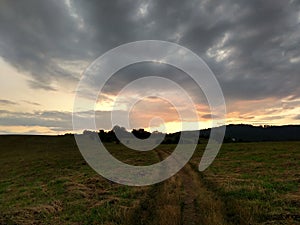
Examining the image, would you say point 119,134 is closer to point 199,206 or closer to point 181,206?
point 181,206

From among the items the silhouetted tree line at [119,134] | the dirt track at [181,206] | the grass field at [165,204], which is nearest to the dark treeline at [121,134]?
the silhouetted tree line at [119,134]

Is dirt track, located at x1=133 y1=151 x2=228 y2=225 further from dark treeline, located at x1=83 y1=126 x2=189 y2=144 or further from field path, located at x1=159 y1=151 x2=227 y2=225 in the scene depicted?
dark treeline, located at x1=83 y1=126 x2=189 y2=144

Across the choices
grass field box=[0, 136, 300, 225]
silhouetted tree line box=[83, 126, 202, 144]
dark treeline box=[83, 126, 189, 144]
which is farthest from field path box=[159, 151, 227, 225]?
Answer: dark treeline box=[83, 126, 189, 144]

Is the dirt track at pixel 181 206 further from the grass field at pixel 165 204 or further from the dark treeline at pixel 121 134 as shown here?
the dark treeline at pixel 121 134

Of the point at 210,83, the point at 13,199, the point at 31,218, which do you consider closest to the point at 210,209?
the point at 31,218

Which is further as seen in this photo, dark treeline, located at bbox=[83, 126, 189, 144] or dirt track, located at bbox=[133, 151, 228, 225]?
dark treeline, located at bbox=[83, 126, 189, 144]

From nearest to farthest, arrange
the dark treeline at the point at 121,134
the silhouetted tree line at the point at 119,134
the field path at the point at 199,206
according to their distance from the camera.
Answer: the field path at the point at 199,206, the silhouetted tree line at the point at 119,134, the dark treeline at the point at 121,134

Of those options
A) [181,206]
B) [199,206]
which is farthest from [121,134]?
[199,206]

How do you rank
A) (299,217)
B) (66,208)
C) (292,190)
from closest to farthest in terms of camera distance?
(299,217), (66,208), (292,190)

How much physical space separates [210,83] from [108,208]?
25.6 m

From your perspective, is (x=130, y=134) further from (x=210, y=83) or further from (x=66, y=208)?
(x=66, y=208)

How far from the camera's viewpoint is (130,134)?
127000 mm

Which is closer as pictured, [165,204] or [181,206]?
[181,206]

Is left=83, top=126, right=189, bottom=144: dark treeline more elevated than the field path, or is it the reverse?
left=83, top=126, right=189, bottom=144: dark treeline
